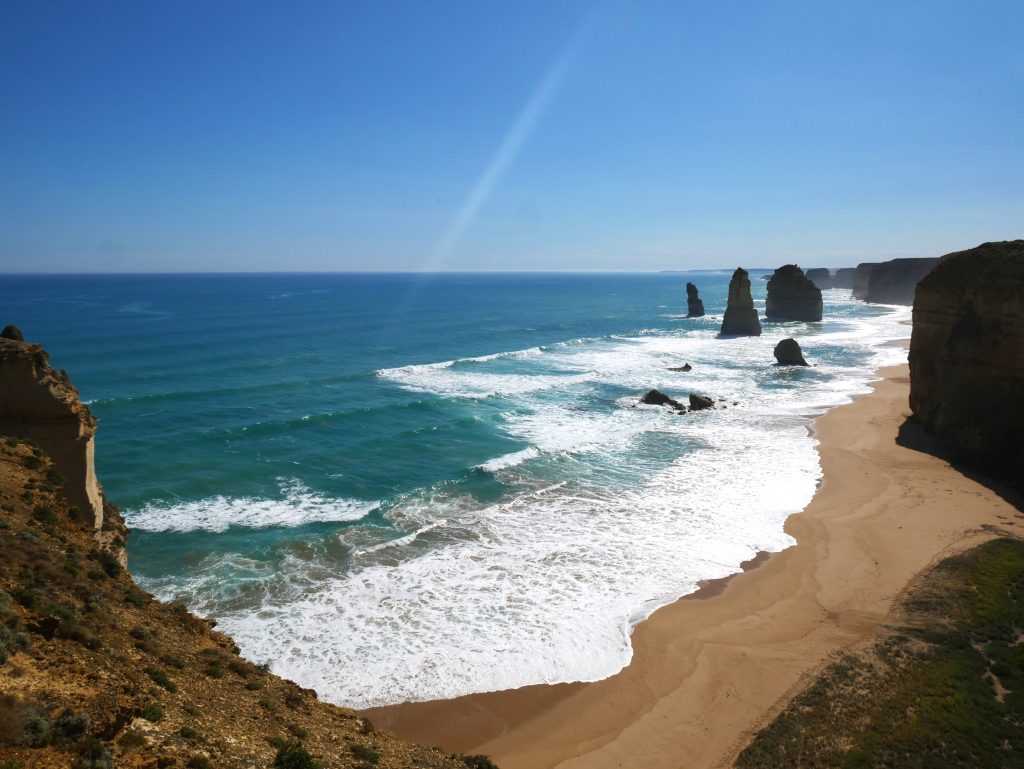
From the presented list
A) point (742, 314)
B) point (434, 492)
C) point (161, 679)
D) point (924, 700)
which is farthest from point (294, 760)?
point (742, 314)

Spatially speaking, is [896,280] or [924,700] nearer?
[924,700]

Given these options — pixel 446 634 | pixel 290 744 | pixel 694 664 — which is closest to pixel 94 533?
pixel 290 744

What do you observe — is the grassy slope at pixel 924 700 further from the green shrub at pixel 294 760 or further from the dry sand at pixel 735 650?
the green shrub at pixel 294 760

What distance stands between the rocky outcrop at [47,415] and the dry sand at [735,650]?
27.9 feet

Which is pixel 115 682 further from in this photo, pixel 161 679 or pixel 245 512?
pixel 245 512

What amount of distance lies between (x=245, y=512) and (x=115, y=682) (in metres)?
18.0

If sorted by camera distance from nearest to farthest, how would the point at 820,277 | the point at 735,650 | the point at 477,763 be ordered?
the point at 477,763 < the point at 735,650 < the point at 820,277

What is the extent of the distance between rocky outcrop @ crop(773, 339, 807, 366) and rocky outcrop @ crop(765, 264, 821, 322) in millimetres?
44114

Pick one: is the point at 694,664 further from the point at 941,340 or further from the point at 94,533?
the point at 941,340

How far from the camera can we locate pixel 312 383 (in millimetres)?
46938

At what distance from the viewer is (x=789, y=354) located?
58844 millimetres

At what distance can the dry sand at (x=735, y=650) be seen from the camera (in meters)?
13.5

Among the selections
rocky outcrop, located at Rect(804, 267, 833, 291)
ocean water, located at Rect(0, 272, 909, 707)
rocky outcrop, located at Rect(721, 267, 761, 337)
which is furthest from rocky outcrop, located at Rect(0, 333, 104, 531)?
rocky outcrop, located at Rect(804, 267, 833, 291)

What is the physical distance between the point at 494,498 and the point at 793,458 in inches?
653
